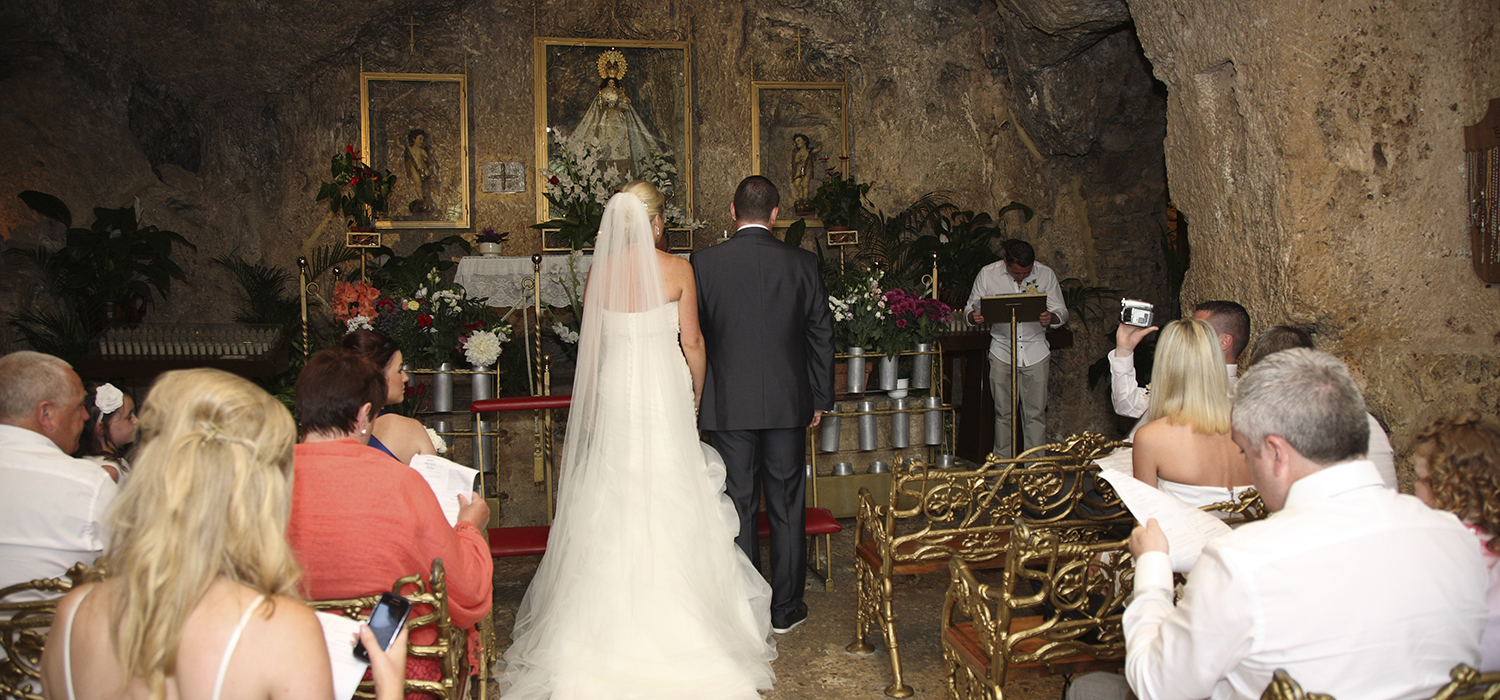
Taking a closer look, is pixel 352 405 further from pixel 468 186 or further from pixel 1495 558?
pixel 468 186

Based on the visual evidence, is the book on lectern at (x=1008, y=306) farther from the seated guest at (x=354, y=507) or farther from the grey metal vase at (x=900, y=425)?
the seated guest at (x=354, y=507)

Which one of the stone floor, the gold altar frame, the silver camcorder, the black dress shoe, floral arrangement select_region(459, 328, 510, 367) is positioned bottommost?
the stone floor

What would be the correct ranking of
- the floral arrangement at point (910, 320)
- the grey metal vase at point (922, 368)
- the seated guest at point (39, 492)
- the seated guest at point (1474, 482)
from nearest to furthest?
1. the seated guest at point (1474, 482)
2. the seated guest at point (39, 492)
3. the floral arrangement at point (910, 320)
4. the grey metal vase at point (922, 368)

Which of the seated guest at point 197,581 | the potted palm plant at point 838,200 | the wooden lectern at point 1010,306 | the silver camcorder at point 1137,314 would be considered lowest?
the seated guest at point 197,581

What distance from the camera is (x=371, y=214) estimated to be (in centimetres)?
886

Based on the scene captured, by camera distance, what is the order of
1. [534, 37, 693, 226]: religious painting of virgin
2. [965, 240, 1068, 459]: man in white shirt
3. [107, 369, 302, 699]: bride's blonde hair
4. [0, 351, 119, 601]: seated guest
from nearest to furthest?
[107, 369, 302, 699]: bride's blonde hair → [0, 351, 119, 601]: seated guest → [965, 240, 1068, 459]: man in white shirt → [534, 37, 693, 226]: religious painting of virgin

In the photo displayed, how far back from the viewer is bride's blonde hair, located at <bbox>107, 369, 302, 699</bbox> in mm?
1479

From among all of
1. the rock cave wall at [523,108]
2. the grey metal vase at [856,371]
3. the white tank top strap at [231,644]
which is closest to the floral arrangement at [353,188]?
the rock cave wall at [523,108]

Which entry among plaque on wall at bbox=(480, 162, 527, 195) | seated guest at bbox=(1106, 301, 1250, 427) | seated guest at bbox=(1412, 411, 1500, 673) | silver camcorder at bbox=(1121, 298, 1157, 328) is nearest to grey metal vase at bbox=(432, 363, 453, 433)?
plaque on wall at bbox=(480, 162, 527, 195)

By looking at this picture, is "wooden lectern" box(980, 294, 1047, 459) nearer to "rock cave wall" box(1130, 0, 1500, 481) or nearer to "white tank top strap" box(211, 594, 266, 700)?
"rock cave wall" box(1130, 0, 1500, 481)

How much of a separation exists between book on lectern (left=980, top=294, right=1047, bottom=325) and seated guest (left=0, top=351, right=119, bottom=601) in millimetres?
5317

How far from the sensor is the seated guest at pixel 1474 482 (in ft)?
6.58

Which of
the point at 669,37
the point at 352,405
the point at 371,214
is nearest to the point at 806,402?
the point at 352,405

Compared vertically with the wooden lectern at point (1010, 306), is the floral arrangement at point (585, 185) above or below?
above
